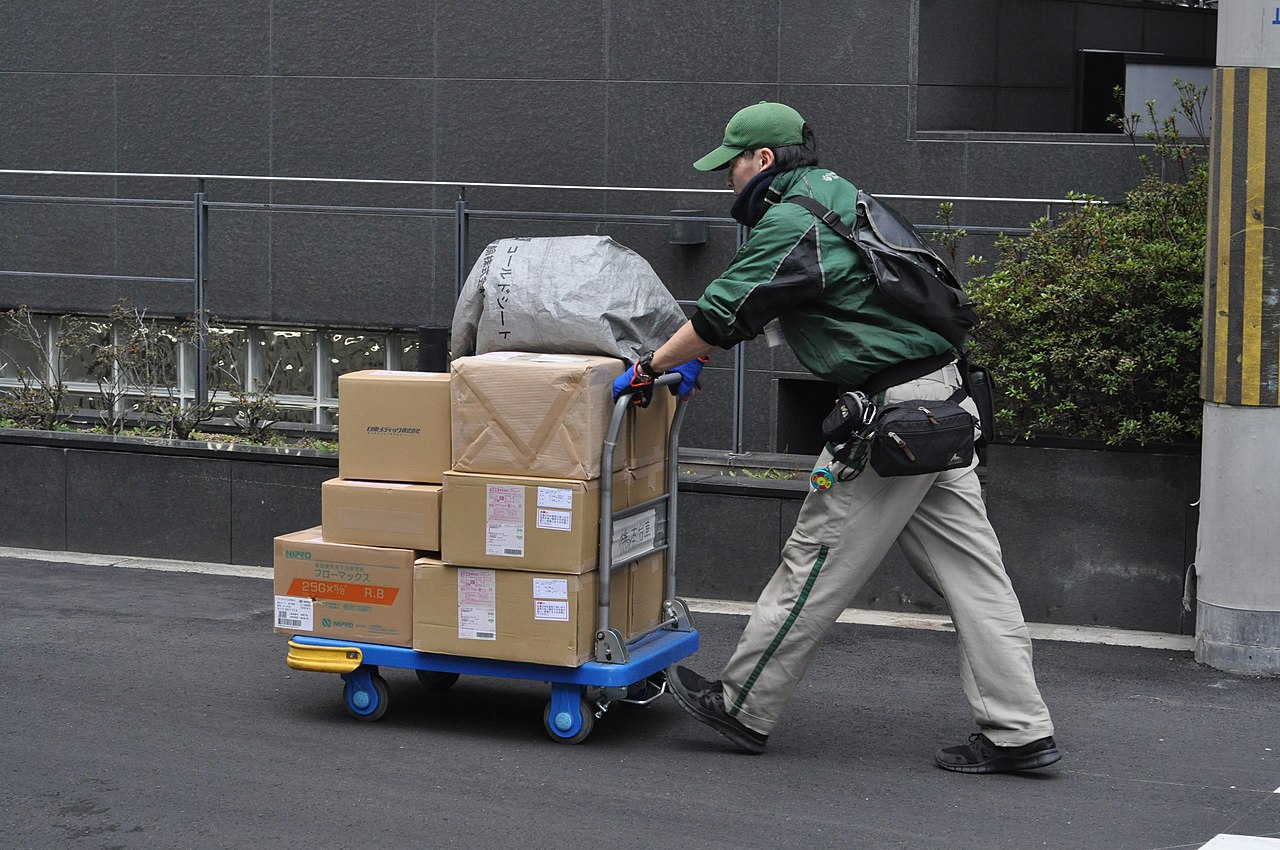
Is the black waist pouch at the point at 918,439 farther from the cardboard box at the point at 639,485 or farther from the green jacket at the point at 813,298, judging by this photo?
the cardboard box at the point at 639,485

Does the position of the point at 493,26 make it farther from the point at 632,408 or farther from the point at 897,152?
the point at 632,408

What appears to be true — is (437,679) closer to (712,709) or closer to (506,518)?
(506,518)

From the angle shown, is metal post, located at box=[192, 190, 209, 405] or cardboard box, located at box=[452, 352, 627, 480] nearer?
cardboard box, located at box=[452, 352, 627, 480]

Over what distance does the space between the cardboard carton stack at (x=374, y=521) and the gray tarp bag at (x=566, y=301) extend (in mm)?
292

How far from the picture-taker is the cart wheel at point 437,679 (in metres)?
5.95

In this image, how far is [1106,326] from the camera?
6.86 m

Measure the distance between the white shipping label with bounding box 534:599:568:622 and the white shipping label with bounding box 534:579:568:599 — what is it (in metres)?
0.02

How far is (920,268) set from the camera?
4.89 meters

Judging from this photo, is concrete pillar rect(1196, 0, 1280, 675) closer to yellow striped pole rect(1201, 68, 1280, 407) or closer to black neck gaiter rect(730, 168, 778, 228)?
yellow striped pole rect(1201, 68, 1280, 407)

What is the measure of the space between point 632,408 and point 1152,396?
273 cm

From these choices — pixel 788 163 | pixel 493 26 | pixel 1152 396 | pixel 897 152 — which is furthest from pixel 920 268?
pixel 493 26

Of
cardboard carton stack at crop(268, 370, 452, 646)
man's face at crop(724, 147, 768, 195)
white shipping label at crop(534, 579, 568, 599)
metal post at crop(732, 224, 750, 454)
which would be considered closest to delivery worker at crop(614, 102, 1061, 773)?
man's face at crop(724, 147, 768, 195)

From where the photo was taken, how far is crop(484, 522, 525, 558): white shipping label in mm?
5199

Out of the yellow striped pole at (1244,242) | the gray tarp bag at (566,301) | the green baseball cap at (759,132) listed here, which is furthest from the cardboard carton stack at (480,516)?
the yellow striped pole at (1244,242)
